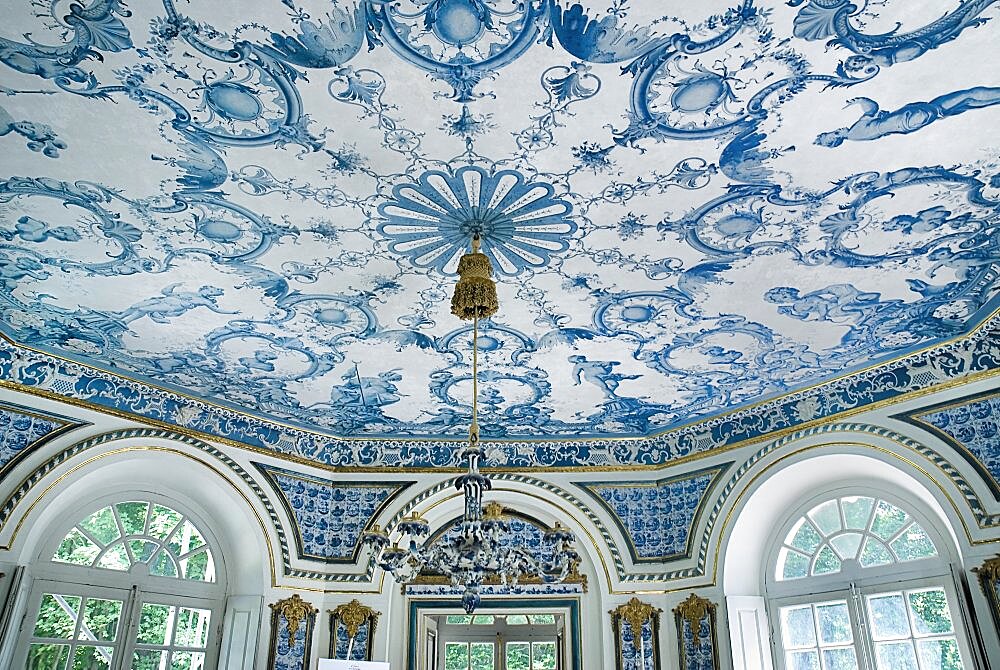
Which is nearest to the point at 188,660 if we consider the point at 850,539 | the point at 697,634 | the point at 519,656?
the point at 519,656

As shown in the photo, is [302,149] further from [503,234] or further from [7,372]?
[7,372]

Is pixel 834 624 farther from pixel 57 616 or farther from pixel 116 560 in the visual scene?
pixel 57 616

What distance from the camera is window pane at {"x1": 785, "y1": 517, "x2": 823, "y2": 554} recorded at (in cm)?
557

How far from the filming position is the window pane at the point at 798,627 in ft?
17.8

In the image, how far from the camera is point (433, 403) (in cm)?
560

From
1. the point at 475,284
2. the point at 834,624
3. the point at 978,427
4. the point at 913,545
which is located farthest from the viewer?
the point at 834,624

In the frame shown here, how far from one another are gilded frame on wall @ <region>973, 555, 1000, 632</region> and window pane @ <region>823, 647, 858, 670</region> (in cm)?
112

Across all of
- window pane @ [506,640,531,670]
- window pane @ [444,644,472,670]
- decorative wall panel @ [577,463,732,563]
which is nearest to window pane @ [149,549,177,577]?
window pane @ [444,644,472,670]

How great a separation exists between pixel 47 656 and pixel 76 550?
26.0 inches

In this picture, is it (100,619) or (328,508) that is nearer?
(100,619)

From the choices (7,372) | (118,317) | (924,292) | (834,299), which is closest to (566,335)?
(834,299)

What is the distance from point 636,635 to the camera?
561cm

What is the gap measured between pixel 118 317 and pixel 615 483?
151 inches

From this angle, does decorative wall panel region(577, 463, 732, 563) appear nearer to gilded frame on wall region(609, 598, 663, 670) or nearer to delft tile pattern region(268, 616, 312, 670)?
gilded frame on wall region(609, 598, 663, 670)
